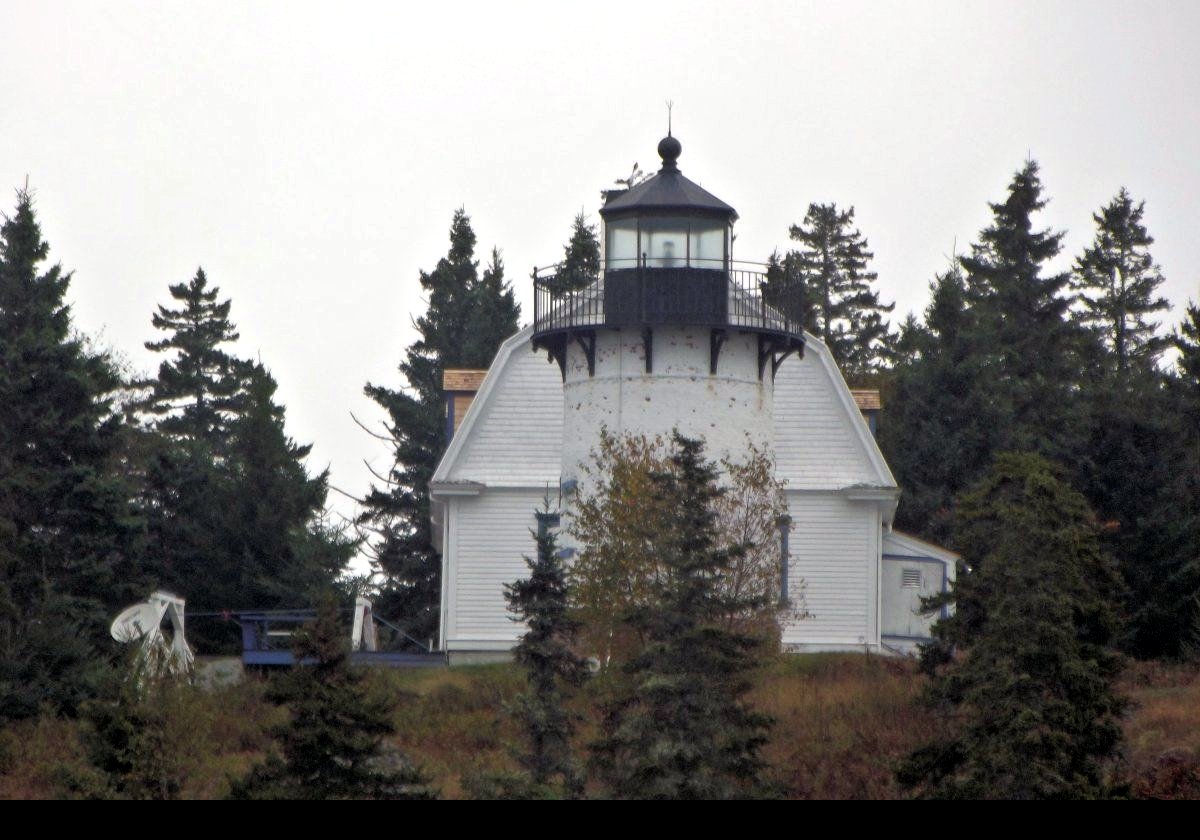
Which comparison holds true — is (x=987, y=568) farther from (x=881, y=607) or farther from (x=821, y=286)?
(x=821, y=286)

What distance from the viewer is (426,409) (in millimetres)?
49062

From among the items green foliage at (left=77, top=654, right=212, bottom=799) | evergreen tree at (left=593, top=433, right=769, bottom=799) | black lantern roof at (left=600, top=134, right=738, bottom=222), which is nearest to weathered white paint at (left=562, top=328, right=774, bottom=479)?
black lantern roof at (left=600, top=134, right=738, bottom=222)

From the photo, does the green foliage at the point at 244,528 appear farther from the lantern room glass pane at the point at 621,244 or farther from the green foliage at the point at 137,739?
the green foliage at the point at 137,739

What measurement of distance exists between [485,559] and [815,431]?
20.9 feet

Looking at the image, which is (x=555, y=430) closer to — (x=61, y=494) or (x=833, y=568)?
(x=833, y=568)

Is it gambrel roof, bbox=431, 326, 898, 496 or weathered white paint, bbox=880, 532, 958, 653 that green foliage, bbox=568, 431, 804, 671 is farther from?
weathered white paint, bbox=880, 532, 958, 653

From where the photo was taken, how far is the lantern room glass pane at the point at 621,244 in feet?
89.2

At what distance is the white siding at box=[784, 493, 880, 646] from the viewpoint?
30.7 meters

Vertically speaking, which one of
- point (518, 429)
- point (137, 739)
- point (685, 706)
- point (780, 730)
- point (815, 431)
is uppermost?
point (815, 431)

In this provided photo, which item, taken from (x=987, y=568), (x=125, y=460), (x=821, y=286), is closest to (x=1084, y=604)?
(x=987, y=568)

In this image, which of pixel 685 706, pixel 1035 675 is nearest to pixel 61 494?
pixel 685 706

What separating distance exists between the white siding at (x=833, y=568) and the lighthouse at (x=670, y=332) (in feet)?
12.2

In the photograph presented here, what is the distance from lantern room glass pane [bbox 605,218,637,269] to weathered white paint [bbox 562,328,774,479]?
3.55ft

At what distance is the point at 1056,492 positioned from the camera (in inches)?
674
